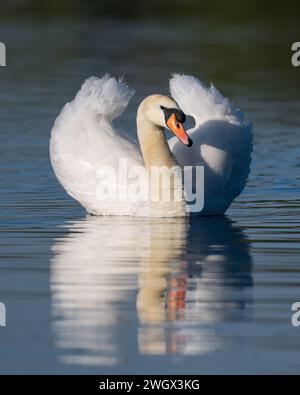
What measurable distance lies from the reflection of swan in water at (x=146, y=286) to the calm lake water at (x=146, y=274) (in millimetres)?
12

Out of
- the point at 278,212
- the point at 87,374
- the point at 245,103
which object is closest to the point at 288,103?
the point at 245,103

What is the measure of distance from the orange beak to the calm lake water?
31.7 inches

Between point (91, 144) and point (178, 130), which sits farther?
point (91, 144)

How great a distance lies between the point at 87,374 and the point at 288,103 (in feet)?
52.0

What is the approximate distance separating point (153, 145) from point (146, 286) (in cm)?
381

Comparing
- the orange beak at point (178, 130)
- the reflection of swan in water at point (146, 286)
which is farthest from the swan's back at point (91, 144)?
the orange beak at point (178, 130)

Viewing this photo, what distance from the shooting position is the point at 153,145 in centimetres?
1448

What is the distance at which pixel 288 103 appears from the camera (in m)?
24.0

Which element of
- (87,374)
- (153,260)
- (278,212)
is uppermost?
(278,212)

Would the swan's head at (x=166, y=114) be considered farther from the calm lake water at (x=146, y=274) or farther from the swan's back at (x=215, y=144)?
the calm lake water at (x=146, y=274)

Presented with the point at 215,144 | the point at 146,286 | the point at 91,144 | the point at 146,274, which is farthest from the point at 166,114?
the point at 146,286

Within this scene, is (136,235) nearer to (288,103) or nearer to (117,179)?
(117,179)

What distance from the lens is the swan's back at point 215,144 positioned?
14.2 m

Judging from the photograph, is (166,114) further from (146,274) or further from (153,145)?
(146,274)
